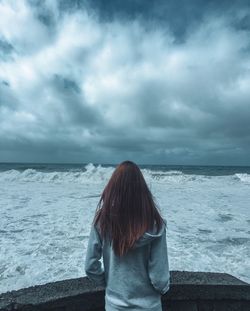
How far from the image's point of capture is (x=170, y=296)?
2158mm

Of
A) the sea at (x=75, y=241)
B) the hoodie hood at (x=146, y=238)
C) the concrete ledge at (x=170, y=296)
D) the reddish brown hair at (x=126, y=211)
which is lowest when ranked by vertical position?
the sea at (x=75, y=241)

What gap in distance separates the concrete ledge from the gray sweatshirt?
0.48 metres

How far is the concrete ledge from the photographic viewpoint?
2008mm

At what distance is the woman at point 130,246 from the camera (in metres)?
1.56

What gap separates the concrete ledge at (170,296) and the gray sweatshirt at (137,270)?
1.59 ft

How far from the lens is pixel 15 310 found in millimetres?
1955

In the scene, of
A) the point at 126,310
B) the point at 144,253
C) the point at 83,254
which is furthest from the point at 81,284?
the point at 83,254

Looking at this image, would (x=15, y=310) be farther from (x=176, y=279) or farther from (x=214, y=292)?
(x=214, y=292)

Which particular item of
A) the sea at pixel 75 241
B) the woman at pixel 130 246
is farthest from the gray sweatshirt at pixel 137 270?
the sea at pixel 75 241

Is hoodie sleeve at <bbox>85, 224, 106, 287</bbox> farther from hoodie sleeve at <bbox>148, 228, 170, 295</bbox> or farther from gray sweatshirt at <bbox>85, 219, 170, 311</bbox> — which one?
hoodie sleeve at <bbox>148, 228, 170, 295</bbox>

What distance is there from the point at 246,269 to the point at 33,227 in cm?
512

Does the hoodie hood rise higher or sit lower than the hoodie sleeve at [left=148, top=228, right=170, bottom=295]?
higher

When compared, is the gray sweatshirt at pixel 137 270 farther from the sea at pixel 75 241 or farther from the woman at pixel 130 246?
the sea at pixel 75 241

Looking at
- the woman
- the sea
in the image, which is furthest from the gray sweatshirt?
the sea
